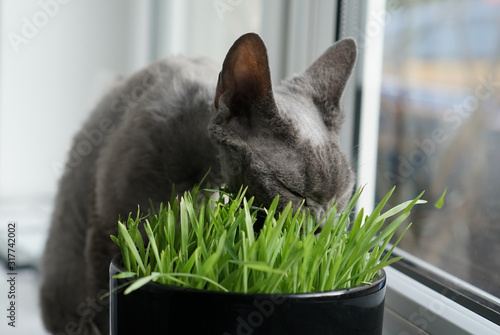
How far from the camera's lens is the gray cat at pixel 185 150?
628 millimetres

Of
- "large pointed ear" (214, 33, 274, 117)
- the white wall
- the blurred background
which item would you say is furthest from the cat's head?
the white wall

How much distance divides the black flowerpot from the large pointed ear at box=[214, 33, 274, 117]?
248 millimetres

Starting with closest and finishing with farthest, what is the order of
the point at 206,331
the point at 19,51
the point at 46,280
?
the point at 206,331 < the point at 46,280 < the point at 19,51

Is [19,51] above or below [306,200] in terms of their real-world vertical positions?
above

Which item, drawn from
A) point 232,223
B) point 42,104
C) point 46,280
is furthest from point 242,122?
point 42,104

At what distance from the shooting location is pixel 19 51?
5.28 ft

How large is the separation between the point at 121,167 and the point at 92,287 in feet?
0.65

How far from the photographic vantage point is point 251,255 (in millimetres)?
468

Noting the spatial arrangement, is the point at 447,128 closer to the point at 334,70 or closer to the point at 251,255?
the point at 334,70

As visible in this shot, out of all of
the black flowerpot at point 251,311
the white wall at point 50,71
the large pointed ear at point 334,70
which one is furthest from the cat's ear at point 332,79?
the white wall at point 50,71

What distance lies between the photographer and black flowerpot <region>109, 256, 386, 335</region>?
0.44 metres

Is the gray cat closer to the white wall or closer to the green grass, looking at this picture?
the green grass

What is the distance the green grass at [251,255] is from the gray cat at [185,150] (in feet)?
0.34

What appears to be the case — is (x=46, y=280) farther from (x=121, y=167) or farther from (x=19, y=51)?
(x=19, y=51)
